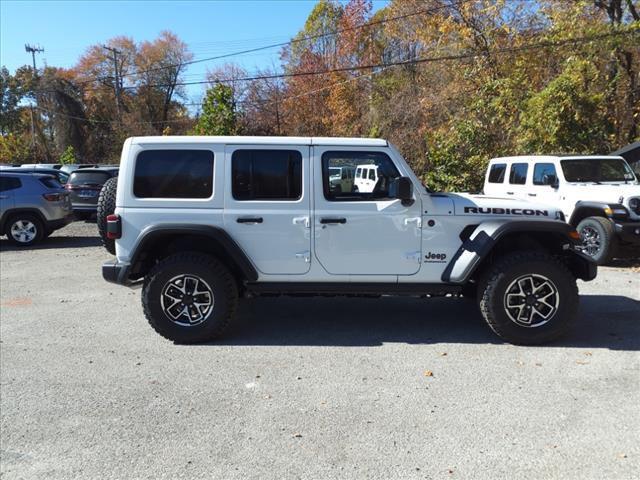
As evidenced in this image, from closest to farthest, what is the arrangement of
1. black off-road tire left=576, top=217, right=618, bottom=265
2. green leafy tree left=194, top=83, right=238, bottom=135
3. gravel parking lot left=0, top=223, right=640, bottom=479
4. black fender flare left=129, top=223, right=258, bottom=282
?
gravel parking lot left=0, top=223, right=640, bottom=479, black fender flare left=129, top=223, right=258, bottom=282, black off-road tire left=576, top=217, right=618, bottom=265, green leafy tree left=194, top=83, right=238, bottom=135

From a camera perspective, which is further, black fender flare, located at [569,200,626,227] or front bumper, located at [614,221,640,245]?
black fender flare, located at [569,200,626,227]

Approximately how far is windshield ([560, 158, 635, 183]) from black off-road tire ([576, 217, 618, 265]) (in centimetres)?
106

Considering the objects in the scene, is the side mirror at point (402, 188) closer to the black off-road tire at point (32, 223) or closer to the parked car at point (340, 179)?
the parked car at point (340, 179)

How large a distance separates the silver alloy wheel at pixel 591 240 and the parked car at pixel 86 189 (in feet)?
36.8

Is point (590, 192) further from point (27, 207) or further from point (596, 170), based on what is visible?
point (27, 207)

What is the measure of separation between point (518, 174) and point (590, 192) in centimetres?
192

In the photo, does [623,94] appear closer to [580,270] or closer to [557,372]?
[580,270]

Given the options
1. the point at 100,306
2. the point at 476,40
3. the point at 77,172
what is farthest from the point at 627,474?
the point at 476,40

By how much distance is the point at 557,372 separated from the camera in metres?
4.37

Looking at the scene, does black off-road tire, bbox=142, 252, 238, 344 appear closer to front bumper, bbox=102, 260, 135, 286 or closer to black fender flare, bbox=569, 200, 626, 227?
front bumper, bbox=102, 260, 135, 286

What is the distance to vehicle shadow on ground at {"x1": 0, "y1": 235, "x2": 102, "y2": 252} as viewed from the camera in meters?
11.7

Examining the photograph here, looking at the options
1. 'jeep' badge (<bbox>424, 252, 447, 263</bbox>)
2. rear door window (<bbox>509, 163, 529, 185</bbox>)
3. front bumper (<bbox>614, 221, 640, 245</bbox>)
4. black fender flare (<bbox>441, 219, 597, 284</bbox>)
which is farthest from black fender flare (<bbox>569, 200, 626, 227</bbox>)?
'jeep' badge (<bbox>424, 252, 447, 263</bbox>)

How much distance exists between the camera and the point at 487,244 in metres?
4.84

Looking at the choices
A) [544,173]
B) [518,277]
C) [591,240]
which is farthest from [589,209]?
[518,277]
